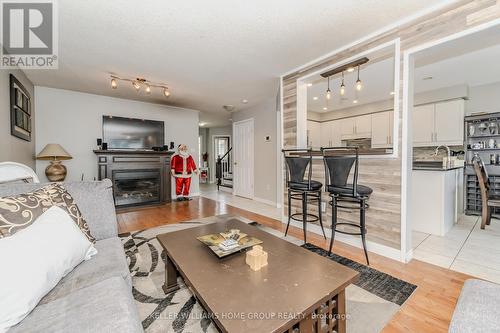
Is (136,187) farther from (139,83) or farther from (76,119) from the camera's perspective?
(139,83)

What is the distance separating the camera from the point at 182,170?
529cm

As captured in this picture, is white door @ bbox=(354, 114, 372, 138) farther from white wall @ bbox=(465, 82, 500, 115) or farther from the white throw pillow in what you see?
the white throw pillow

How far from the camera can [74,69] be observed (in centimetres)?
321

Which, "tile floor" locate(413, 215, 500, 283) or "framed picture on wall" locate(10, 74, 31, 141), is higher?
"framed picture on wall" locate(10, 74, 31, 141)

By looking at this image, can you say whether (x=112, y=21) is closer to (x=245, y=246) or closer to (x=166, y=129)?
(x=245, y=246)

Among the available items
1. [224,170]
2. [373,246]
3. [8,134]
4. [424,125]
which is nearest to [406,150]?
[373,246]

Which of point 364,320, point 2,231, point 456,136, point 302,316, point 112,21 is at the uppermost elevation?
point 112,21

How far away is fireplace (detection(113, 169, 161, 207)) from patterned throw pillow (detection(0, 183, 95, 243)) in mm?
3274

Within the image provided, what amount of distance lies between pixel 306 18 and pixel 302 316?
233 cm

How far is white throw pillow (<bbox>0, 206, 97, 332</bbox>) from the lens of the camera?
79 cm

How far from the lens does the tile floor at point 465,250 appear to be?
200 cm

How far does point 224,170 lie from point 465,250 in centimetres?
727

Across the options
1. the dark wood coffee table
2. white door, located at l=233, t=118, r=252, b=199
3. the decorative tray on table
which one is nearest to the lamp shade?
the dark wood coffee table

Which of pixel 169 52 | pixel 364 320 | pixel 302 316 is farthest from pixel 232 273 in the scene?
pixel 169 52
